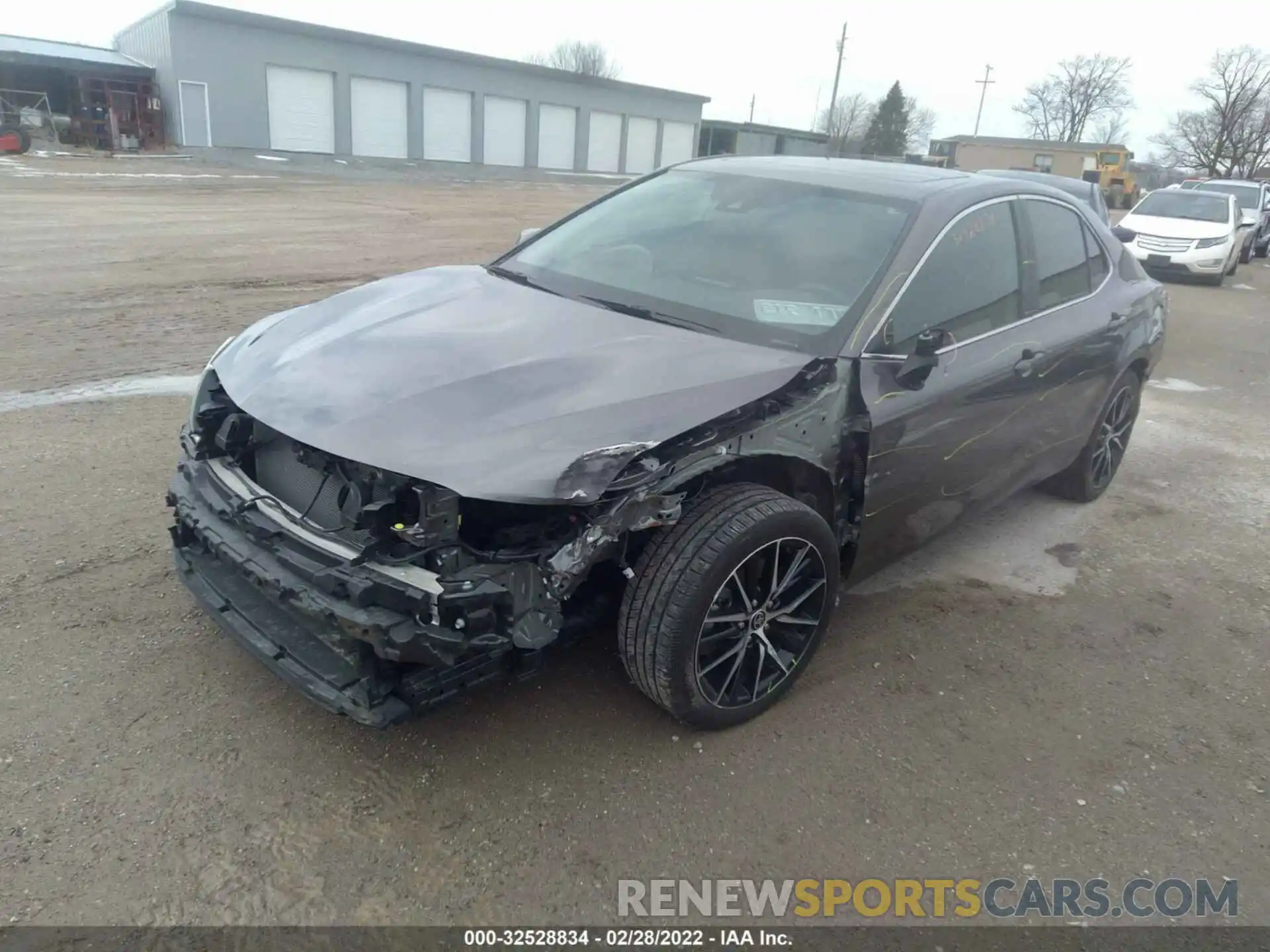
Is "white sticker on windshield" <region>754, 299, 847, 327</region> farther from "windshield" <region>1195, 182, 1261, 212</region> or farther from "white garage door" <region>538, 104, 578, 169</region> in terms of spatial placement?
"white garage door" <region>538, 104, 578, 169</region>

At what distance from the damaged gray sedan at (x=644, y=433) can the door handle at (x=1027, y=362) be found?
0.04 ft

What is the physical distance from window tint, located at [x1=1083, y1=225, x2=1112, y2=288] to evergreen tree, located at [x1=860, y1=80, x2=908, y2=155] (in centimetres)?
7252

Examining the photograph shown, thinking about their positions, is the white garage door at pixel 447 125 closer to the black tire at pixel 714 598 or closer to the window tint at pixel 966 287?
the window tint at pixel 966 287

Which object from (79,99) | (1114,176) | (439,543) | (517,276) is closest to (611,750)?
(439,543)

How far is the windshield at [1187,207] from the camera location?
14.9 m

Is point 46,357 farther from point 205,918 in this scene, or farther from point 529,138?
point 529,138

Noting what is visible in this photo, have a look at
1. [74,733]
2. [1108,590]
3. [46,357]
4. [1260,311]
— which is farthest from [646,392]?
[1260,311]

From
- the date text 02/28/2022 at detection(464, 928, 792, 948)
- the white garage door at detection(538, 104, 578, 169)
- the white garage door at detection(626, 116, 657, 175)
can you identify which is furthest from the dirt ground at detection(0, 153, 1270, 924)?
the white garage door at detection(626, 116, 657, 175)

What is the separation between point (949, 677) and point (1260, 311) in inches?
479

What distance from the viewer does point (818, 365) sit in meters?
3.02

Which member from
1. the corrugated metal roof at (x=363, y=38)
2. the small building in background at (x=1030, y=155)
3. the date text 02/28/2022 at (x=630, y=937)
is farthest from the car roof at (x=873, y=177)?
the small building in background at (x=1030, y=155)

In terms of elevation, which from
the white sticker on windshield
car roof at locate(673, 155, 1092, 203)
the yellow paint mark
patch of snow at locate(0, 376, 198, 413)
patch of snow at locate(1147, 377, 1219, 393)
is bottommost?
patch of snow at locate(0, 376, 198, 413)

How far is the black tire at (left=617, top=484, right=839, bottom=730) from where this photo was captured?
8.72 ft

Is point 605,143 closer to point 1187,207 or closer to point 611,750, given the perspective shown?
point 1187,207
